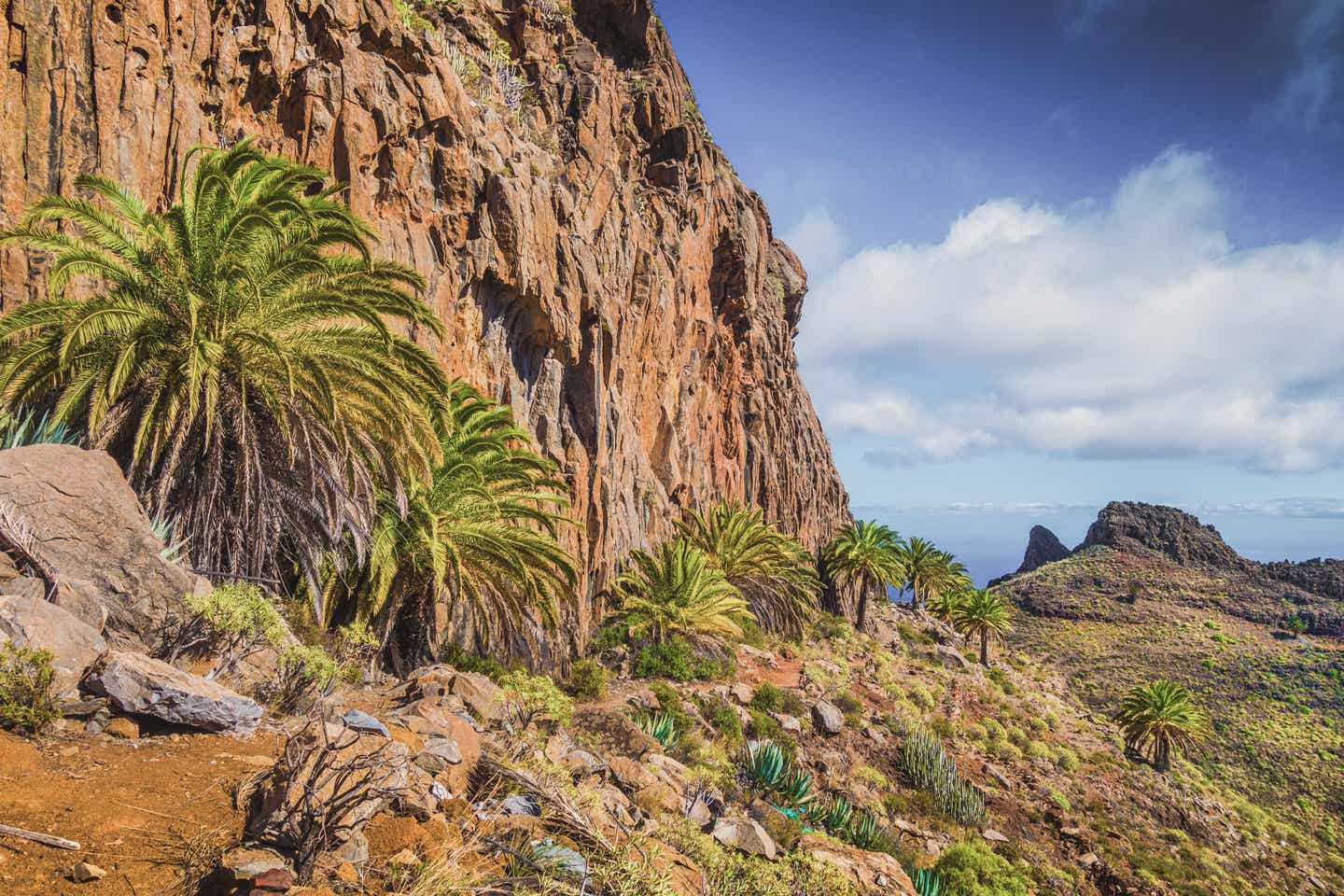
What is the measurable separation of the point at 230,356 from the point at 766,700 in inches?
655

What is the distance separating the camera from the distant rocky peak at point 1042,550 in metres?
121

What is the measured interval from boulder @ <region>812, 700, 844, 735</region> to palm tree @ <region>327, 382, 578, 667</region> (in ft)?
31.1

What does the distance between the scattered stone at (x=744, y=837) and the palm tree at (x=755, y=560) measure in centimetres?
2130

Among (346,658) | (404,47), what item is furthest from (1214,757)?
(404,47)

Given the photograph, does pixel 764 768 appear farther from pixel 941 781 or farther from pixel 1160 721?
pixel 1160 721

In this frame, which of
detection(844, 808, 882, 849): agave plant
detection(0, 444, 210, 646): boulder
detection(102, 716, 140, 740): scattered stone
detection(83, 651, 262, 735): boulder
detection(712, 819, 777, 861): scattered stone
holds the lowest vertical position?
detection(844, 808, 882, 849): agave plant

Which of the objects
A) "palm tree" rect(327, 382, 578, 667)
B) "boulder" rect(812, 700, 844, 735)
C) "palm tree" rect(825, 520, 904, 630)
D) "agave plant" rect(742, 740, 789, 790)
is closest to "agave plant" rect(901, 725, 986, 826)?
"boulder" rect(812, 700, 844, 735)

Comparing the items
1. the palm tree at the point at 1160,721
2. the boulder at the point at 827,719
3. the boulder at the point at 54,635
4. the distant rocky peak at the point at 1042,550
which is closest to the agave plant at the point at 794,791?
the boulder at the point at 827,719

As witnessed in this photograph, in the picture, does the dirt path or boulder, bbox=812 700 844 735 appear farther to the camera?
boulder, bbox=812 700 844 735

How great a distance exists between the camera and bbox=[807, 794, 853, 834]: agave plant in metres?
11.2

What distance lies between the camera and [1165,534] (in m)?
93.8

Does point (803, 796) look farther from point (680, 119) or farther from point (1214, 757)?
point (1214, 757)

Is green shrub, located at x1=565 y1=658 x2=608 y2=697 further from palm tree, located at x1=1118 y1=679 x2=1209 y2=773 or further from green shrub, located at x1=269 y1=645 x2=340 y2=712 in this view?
palm tree, located at x1=1118 y1=679 x2=1209 y2=773

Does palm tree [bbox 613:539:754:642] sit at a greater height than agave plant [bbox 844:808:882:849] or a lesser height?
greater
